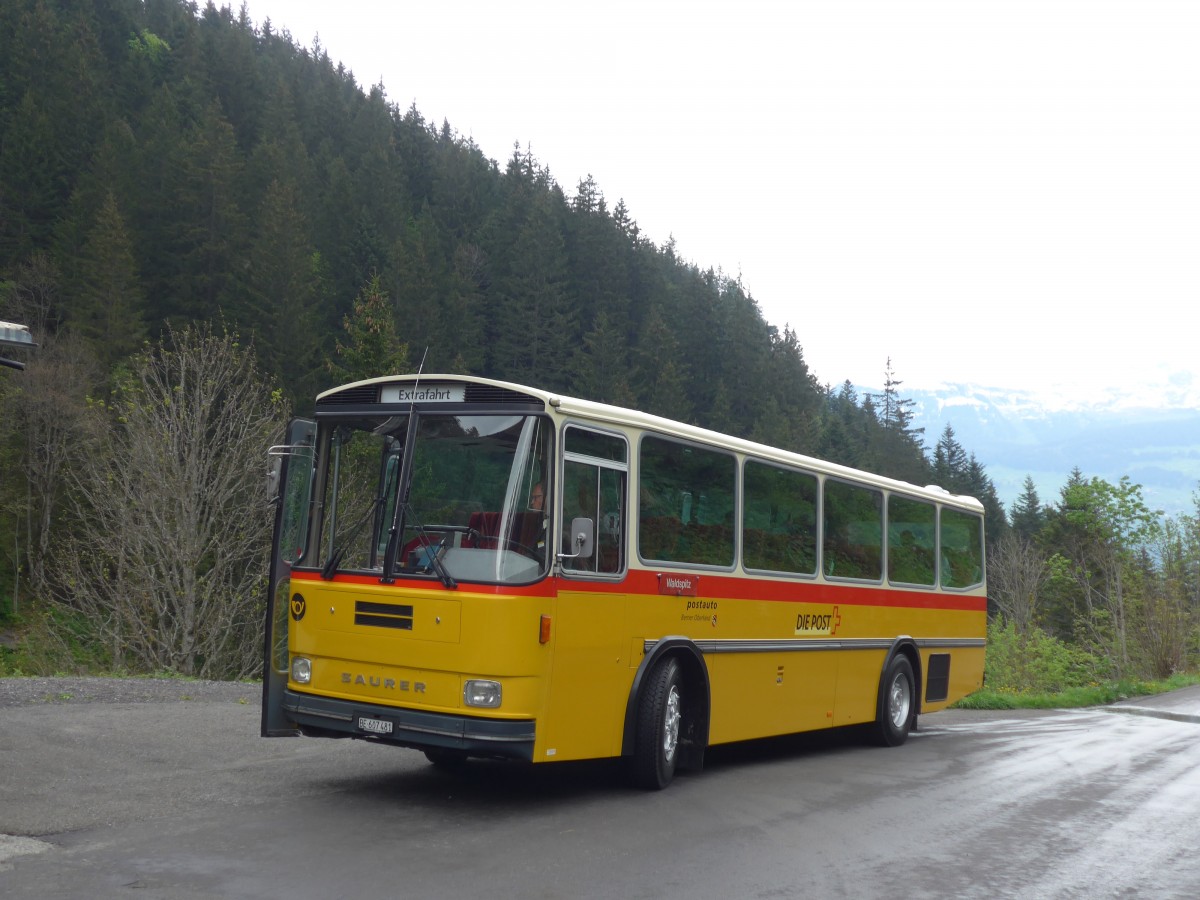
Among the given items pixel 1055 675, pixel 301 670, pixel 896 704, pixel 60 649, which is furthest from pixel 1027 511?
pixel 301 670

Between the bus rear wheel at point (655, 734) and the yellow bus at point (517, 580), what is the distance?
0.05 ft

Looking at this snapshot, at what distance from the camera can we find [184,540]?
2594 cm

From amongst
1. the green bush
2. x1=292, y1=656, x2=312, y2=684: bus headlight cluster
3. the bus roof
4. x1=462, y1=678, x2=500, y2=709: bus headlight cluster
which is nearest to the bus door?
the bus roof

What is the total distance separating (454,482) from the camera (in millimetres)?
8648

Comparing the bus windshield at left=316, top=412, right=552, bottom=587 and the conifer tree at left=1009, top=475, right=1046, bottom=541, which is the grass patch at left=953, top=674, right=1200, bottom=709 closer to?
the bus windshield at left=316, top=412, right=552, bottom=587

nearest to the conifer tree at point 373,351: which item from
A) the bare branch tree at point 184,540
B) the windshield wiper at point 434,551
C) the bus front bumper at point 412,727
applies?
the bare branch tree at point 184,540

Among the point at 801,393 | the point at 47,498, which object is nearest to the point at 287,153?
the point at 47,498

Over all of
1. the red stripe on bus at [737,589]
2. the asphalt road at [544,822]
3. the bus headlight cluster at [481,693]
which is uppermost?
the red stripe on bus at [737,589]

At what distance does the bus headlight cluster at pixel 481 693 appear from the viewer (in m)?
8.16

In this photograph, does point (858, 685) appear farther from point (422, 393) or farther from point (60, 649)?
point (60, 649)

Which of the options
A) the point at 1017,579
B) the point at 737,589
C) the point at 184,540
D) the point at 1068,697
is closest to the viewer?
the point at 737,589

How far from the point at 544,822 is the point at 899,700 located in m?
7.33

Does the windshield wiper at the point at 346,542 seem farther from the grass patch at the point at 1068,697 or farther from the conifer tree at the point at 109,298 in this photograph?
the conifer tree at the point at 109,298

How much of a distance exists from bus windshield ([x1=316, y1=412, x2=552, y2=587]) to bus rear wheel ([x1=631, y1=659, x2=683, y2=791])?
5.44 feet
